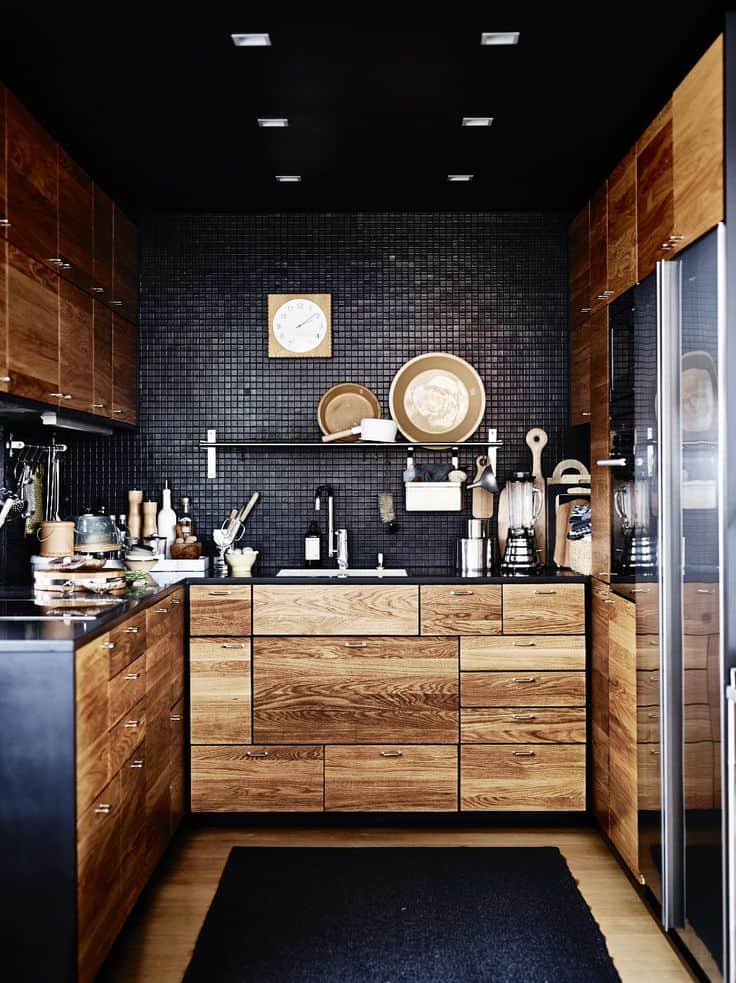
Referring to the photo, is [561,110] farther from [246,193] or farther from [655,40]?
[246,193]

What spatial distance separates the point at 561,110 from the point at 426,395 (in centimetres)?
141

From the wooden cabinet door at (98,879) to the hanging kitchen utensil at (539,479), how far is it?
7.06 ft

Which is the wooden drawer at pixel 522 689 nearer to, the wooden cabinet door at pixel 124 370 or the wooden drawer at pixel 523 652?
the wooden drawer at pixel 523 652

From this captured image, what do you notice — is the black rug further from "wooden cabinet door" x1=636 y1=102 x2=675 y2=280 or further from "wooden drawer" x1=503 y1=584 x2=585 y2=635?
"wooden cabinet door" x1=636 y1=102 x2=675 y2=280

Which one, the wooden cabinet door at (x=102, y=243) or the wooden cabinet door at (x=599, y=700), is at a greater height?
the wooden cabinet door at (x=102, y=243)

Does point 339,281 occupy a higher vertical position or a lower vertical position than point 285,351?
higher

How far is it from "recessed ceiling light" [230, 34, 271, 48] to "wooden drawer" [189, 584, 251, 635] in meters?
1.91

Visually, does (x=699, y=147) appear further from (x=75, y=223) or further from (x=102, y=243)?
(x=102, y=243)

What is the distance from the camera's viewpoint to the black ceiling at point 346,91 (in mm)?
2270

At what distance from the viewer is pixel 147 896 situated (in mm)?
2857

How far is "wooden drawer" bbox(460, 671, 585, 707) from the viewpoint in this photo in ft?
11.2

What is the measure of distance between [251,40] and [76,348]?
1.29m

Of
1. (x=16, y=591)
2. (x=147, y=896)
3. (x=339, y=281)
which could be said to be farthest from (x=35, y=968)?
(x=339, y=281)

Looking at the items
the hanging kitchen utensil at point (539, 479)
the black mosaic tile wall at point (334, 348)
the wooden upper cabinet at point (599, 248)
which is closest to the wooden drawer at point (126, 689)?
the black mosaic tile wall at point (334, 348)
